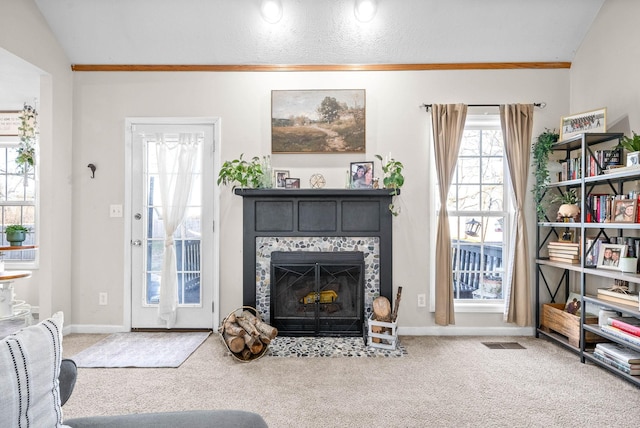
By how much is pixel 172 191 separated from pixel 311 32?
2024mm

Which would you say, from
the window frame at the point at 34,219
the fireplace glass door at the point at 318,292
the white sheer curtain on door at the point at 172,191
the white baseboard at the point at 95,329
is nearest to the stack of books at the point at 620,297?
the fireplace glass door at the point at 318,292

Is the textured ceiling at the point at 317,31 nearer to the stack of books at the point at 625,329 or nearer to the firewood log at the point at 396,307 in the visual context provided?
the firewood log at the point at 396,307

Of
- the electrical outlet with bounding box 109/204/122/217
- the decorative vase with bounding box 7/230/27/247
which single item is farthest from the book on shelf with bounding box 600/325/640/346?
the decorative vase with bounding box 7/230/27/247

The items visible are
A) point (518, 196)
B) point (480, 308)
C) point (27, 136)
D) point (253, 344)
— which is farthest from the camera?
point (27, 136)

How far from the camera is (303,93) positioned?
12.1 feet

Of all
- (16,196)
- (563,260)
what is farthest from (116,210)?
(563,260)

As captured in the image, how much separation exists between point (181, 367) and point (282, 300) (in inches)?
42.6

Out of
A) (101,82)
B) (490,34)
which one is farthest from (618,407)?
(101,82)

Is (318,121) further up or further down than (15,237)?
further up

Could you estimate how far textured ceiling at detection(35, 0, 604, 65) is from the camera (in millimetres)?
3338

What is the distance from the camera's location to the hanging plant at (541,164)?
3.48m

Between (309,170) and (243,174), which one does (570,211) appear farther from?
(243,174)

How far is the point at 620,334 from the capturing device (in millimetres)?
2676

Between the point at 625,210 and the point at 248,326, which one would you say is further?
the point at 248,326
